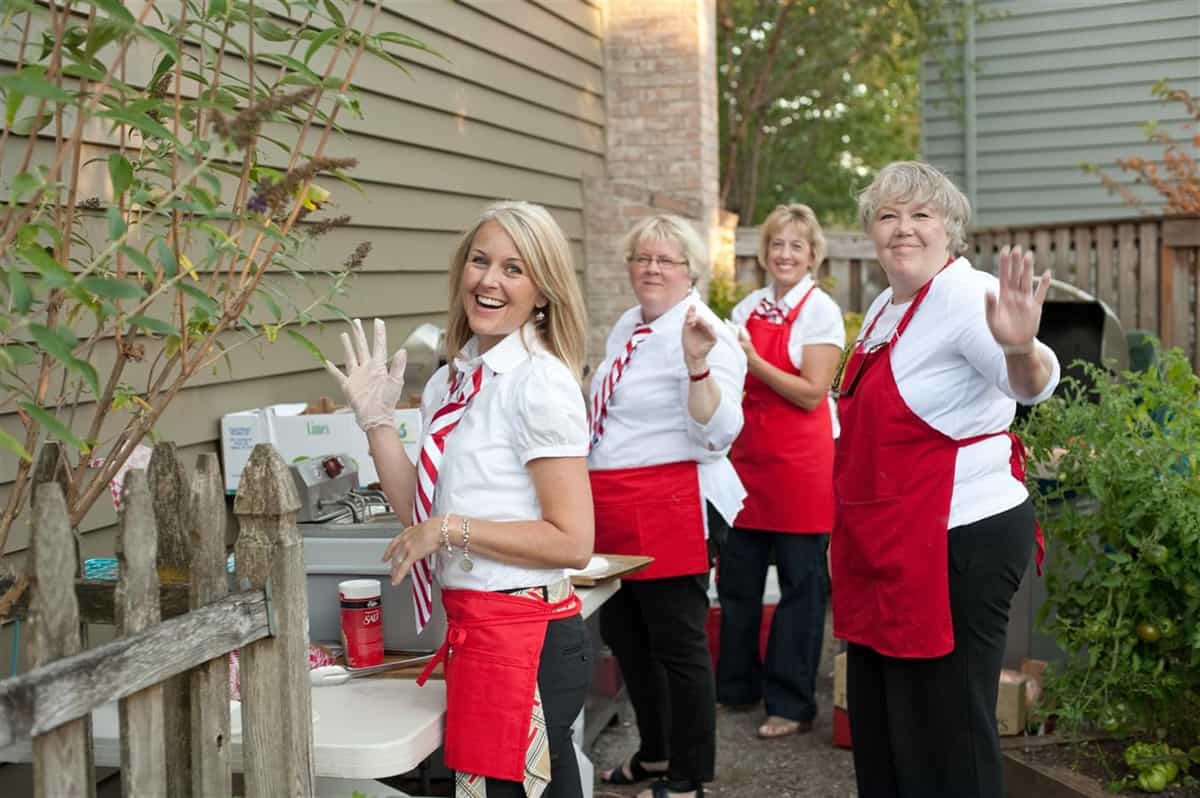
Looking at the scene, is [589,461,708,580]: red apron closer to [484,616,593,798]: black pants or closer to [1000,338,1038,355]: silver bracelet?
[484,616,593,798]: black pants

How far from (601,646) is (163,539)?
3086 mm

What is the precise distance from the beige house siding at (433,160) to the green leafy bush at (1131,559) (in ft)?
7.84

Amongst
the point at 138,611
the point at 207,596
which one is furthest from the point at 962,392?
the point at 138,611

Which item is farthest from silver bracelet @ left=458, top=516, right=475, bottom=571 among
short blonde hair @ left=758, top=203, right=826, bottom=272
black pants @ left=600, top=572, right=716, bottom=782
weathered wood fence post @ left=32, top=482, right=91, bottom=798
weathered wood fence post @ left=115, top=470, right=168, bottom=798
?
short blonde hair @ left=758, top=203, right=826, bottom=272

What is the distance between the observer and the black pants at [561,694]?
252 centimetres

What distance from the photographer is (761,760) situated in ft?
15.5

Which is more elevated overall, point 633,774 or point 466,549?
point 466,549

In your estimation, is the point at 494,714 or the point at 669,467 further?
the point at 669,467

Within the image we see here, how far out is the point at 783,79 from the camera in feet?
45.9

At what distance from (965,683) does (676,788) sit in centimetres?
131

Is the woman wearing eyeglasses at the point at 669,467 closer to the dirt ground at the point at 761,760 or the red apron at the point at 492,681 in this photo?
the dirt ground at the point at 761,760

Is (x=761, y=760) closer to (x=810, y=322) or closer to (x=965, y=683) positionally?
(x=810, y=322)

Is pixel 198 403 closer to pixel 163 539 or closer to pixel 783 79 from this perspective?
pixel 163 539

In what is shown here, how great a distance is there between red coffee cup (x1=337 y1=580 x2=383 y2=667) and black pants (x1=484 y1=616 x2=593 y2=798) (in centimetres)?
48
